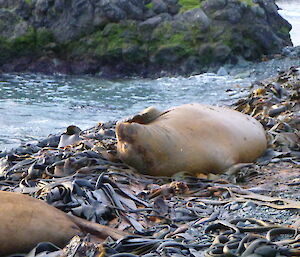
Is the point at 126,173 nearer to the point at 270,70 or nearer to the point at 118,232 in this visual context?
the point at 118,232

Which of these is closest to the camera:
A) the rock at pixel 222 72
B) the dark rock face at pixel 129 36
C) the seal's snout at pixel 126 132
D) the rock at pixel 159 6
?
the seal's snout at pixel 126 132

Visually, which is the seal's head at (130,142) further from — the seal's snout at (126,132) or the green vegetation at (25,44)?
the green vegetation at (25,44)

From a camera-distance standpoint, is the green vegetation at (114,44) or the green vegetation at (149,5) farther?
the green vegetation at (149,5)

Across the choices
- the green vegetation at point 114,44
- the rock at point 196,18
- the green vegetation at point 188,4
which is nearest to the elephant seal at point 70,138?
the green vegetation at point 114,44

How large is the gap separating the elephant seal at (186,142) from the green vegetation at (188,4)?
11558 mm

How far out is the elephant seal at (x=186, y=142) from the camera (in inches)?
176

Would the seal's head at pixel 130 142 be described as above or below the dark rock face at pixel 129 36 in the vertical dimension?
above

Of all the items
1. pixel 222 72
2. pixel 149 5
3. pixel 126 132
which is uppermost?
pixel 126 132

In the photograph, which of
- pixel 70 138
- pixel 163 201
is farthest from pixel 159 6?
pixel 163 201

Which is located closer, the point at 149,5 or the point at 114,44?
the point at 114,44

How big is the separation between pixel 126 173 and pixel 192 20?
12.1 metres

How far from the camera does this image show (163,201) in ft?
12.1

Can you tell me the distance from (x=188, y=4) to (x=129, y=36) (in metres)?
2.06

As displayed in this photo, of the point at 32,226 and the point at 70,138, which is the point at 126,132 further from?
the point at 32,226
